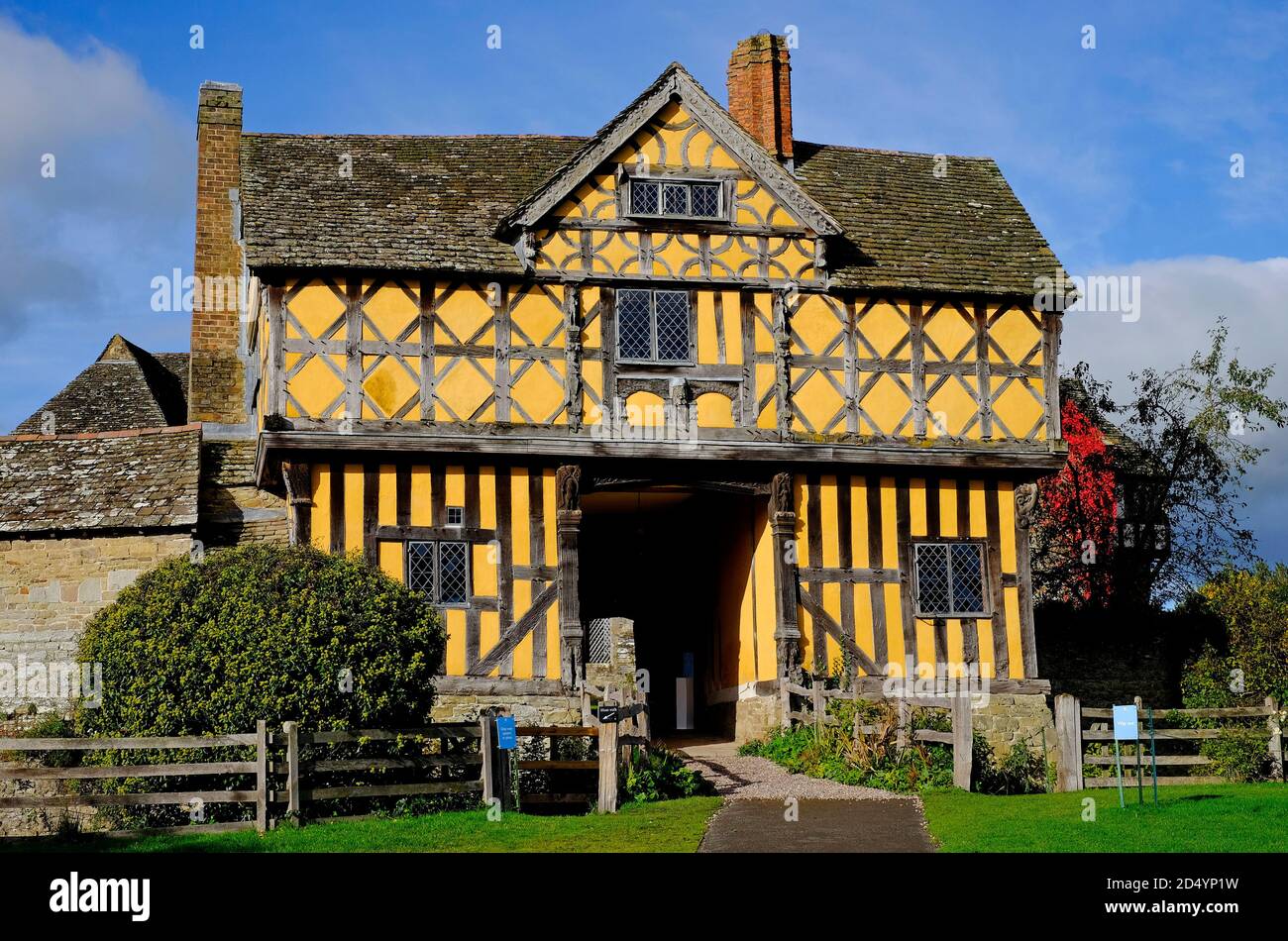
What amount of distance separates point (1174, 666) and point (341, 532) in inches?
586

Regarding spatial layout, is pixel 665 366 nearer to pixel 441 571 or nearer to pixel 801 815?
pixel 441 571

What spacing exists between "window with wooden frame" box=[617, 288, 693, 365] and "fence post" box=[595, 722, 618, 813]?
293 inches

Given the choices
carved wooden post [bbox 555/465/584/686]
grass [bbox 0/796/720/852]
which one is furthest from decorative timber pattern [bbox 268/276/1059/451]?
grass [bbox 0/796/720/852]

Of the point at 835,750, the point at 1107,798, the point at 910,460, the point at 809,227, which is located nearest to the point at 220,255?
the point at 809,227

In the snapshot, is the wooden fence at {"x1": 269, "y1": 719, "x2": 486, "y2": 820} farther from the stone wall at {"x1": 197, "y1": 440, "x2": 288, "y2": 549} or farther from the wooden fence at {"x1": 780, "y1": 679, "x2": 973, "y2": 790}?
the stone wall at {"x1": 197, "y1": 440, "x2": 288, "y2": 549}

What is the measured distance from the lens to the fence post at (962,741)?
17797mm

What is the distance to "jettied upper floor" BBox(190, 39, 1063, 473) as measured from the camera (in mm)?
21469

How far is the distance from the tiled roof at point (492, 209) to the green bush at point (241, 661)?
6.44m

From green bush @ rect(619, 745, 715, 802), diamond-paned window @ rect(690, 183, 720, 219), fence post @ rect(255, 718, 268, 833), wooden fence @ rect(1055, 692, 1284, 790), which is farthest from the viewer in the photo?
diamond-paned window @ rect(690, 183, 720, 219)

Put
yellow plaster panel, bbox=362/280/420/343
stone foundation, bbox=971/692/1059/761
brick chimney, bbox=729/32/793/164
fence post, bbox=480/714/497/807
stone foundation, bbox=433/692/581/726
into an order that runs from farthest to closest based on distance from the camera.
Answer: brick chimney, bbox=729/32/793/164 → stone foundation, bbox=971/692/1059/761 → yellow plaster panel, bbox=362/280/420/343 → stone foundation, bbox=433/692/581/726 → fence post, bbox=480/714/497/807

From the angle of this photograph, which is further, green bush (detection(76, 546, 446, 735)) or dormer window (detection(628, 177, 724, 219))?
dormer window (detection(628, 177, 724, 219))

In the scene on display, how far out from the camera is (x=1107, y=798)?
1702 centimetres

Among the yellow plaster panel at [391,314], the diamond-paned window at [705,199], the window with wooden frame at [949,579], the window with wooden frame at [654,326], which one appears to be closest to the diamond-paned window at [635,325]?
the window with wooden frame at [654,326]

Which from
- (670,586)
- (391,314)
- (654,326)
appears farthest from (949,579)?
(391,314)
